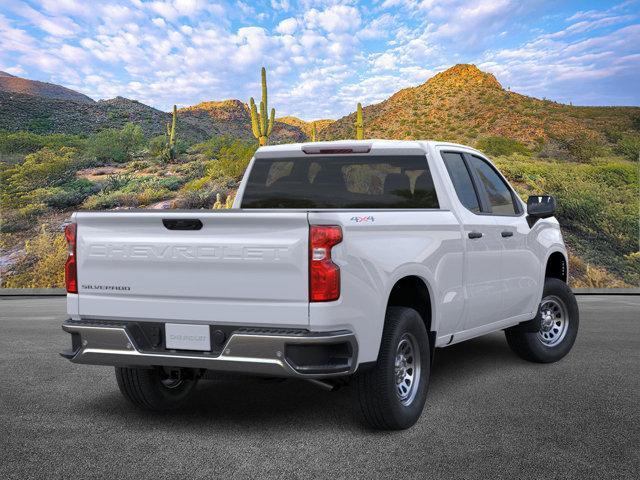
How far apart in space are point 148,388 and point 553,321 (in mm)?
4525

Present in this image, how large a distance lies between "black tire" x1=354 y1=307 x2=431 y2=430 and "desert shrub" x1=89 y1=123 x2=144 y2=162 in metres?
34.8

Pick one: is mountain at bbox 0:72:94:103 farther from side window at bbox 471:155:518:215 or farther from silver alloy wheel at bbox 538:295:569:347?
side window at bbox 471:155:518:215

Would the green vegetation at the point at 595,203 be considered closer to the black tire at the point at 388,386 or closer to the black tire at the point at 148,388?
the black tire at the point at 388,386

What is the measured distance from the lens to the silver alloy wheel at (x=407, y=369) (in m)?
5.77

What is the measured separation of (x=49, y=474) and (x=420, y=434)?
243 cm

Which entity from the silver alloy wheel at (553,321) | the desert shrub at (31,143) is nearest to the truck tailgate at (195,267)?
the silver alloy wheel at (553,321)

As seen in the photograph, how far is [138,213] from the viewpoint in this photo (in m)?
5.39

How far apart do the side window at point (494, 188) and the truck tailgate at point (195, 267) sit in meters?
2.94

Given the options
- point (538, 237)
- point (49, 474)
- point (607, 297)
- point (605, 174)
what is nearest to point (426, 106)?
point (605, 174)

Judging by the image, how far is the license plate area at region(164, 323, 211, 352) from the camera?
17.0 feet

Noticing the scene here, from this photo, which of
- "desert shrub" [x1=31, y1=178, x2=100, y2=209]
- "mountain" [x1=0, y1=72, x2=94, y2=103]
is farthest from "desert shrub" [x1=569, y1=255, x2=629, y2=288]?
"mountain" [x1=0, y1=72, x2=94, y2=103]

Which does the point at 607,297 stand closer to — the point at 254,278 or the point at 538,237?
the point at 538,237

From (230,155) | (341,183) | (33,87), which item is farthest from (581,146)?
(33,87)

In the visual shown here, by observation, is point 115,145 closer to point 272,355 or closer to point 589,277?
point 589,277
